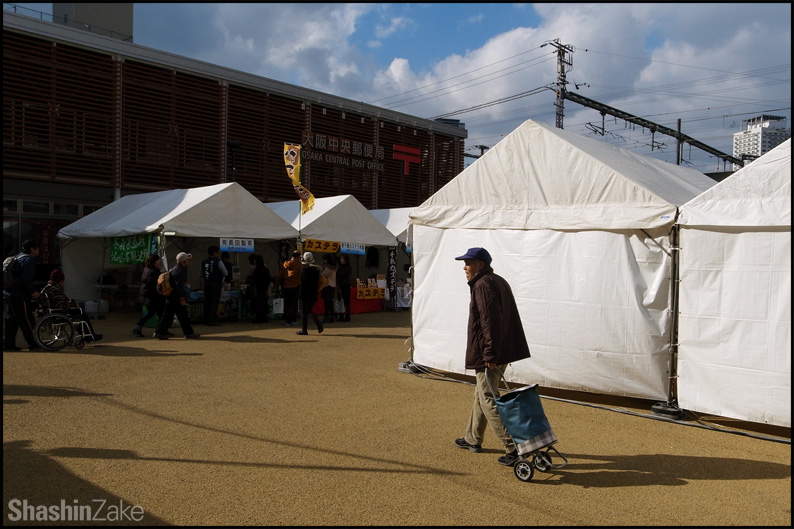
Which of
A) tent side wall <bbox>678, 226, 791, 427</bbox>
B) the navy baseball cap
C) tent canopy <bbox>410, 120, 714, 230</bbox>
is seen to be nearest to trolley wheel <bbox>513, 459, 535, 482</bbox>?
the navy baseball cap

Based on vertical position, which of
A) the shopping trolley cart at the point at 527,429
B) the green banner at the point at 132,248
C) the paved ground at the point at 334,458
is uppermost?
the green banner at the point at 132,248

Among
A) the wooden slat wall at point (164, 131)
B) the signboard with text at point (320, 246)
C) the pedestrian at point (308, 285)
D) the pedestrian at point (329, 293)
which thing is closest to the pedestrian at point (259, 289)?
the pedestrian at point (329, 293)

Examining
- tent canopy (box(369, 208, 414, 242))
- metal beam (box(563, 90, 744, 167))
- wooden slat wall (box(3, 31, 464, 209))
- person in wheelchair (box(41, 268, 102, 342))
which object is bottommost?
person in wheelchair (box(41, 268, 102, 342))

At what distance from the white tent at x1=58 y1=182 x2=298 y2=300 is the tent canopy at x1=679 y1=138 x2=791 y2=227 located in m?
10.6

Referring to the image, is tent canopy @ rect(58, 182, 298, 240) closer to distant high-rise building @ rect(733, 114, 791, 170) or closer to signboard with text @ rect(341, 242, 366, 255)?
signboard with text @ rect(341, 242, 366, 255)

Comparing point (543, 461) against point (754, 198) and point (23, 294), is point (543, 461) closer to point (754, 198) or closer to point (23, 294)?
point (754, 198)

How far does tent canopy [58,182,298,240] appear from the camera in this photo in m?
13.9

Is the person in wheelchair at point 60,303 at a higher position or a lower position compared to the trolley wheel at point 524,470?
higher

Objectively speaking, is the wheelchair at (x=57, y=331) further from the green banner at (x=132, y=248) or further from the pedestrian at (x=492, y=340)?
the pedestrian at (x=492, y=340)

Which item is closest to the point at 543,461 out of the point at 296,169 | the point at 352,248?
the point at 296,169

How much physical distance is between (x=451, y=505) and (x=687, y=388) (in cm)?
338

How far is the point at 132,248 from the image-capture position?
14.6 metres

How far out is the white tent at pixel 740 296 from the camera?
18.7 ft

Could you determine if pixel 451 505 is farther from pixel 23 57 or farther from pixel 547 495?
pixel 23 57
